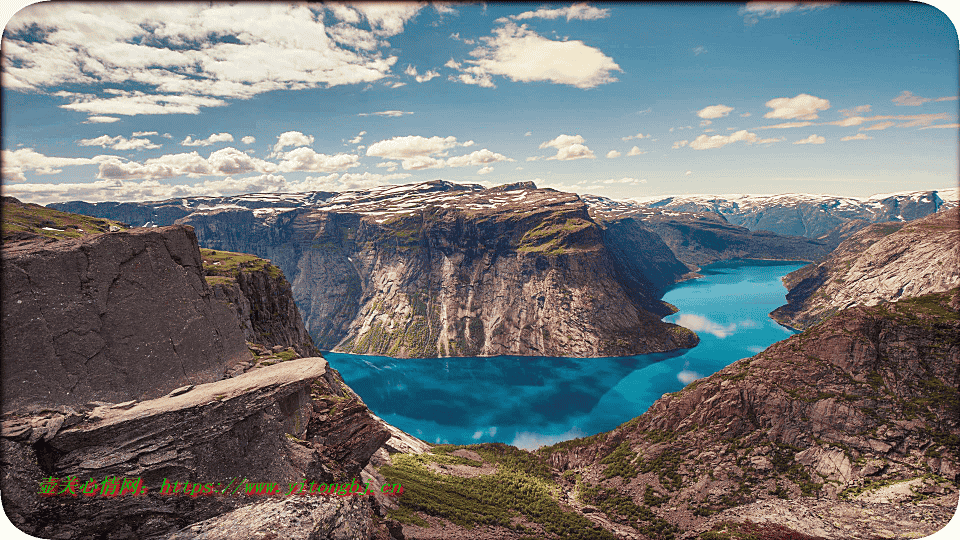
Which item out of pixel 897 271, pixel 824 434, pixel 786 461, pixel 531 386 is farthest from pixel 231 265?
pixel 897 271

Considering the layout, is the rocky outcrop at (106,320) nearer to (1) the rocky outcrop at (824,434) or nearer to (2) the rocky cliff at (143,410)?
(2) the rocky cliff at (143,410)

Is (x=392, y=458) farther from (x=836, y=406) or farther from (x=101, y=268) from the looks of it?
(x=836, y=406)

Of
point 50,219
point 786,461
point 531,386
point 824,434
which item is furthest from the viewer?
point 531,386

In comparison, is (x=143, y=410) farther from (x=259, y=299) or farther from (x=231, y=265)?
(x=231, y=265)

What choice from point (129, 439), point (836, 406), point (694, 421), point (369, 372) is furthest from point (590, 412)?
point (129, 439)

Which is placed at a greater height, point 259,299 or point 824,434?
point 259,299

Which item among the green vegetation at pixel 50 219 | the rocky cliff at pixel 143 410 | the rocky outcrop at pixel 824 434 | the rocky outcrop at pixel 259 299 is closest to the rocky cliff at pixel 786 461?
the rocky outcrop at pixel 824 434
